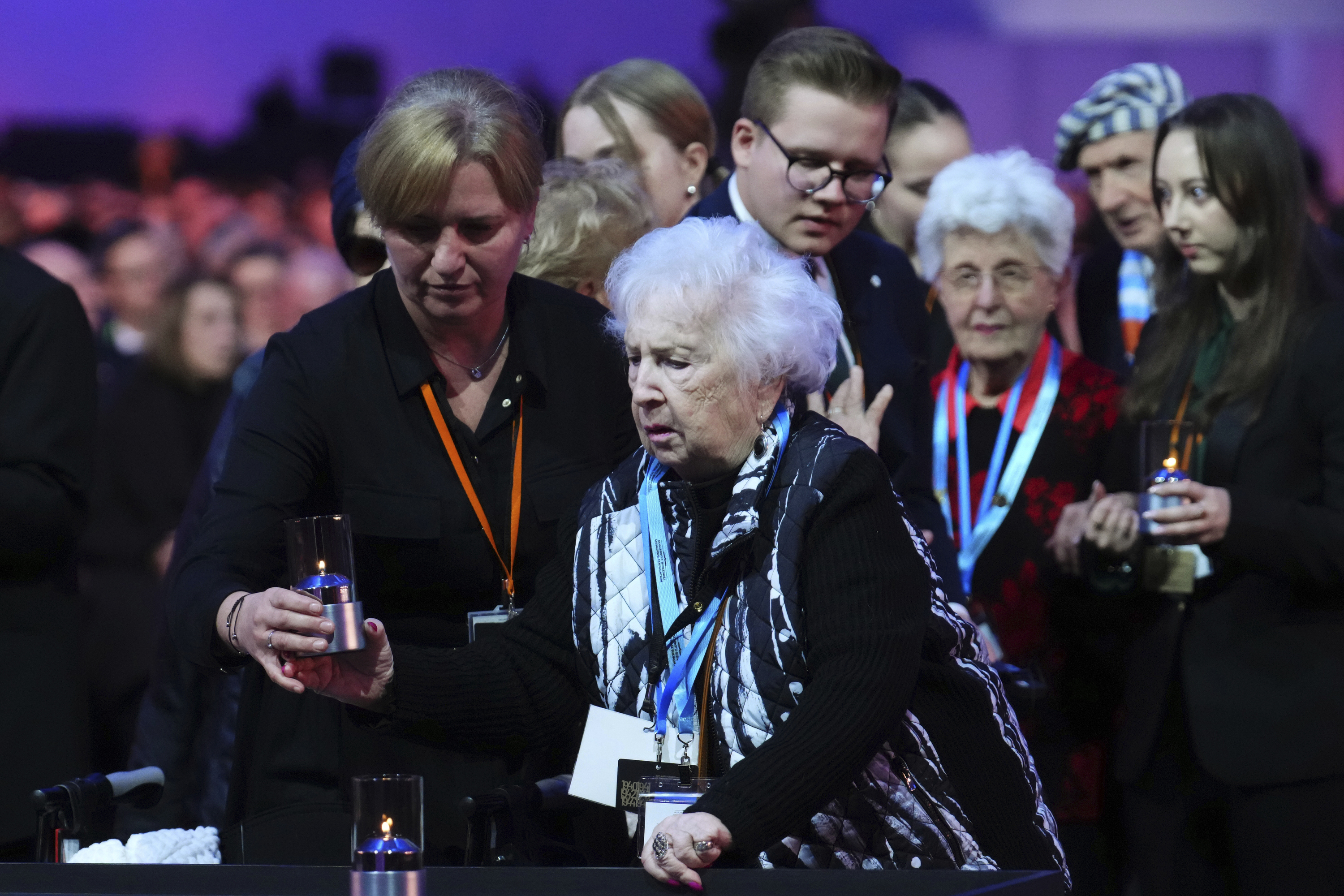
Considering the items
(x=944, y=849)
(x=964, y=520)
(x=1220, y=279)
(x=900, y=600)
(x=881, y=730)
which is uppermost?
(x=1220, y=279)

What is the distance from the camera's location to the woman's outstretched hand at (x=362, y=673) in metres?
2.26

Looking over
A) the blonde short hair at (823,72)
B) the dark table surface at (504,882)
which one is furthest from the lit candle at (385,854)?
the blonde short hair at (823,72)

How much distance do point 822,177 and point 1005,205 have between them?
923 mm

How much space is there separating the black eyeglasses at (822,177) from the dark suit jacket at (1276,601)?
96cm

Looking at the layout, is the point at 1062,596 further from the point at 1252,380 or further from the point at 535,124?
the point at 535,124

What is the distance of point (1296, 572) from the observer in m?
3.21

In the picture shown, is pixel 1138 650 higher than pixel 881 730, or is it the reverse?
pixel 1138 650

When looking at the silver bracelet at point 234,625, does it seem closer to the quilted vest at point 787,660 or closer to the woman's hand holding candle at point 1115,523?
the quilted vest at point 787,660

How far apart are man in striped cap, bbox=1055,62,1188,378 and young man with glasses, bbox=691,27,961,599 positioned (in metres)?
1.17

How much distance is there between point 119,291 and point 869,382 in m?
3.70

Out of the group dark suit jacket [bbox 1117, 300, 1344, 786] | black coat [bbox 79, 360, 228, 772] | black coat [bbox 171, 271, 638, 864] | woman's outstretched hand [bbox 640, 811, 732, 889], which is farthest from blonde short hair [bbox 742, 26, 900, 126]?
black coat [bbox 79, 360, 228, 772]

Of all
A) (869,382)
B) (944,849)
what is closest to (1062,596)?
(869,382)

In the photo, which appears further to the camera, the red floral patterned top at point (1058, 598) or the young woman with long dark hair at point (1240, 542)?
the red floral patterned top at point (1058, 598)

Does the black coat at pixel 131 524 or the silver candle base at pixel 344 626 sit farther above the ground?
the black coat at pixel 131 524
